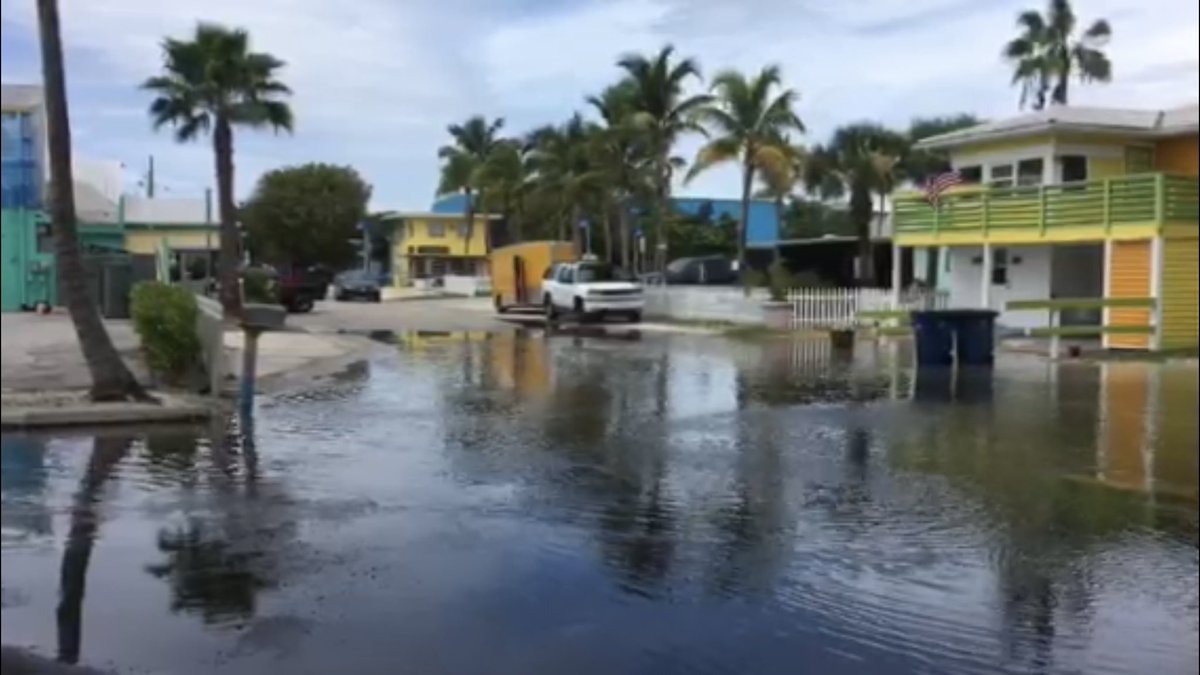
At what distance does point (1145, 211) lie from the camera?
23.4 m

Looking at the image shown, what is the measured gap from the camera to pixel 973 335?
63.5 ft

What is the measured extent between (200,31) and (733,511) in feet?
15.6

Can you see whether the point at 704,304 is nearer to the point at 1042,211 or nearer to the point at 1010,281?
the point at 1010,281

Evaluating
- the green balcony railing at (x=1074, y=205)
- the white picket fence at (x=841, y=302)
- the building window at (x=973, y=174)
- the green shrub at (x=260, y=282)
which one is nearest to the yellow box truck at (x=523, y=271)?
the white picket fence at (x=841, y=302)

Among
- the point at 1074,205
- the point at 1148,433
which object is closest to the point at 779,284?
the point at 1074,205

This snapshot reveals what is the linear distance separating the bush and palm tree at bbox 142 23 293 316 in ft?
15.0

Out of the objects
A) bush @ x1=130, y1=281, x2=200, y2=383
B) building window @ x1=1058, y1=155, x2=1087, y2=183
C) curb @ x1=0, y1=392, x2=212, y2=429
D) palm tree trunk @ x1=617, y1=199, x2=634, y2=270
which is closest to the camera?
curb @ x1=0, y1=392, x2=212, y2=429

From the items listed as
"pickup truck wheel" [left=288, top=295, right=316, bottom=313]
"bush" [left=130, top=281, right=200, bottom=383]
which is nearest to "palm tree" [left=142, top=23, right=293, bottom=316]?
"bush" [left=130, top=281, right=200, bottom=383]

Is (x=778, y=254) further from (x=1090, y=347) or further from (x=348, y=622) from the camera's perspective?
(x=348, y=622)

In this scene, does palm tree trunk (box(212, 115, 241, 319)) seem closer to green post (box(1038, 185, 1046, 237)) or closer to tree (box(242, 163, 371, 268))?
tree (box(242, 163, 371, 268))

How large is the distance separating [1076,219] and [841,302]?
18.8ft

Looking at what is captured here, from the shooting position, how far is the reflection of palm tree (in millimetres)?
3865

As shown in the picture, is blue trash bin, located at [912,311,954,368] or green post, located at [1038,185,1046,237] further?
green post, located at [1038,185,1046,237]

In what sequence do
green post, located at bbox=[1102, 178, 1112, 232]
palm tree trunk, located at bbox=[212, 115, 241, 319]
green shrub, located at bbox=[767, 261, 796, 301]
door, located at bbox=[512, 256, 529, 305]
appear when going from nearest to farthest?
1. palm tree trunk, located at bbox=[212, 115, 241, 319]
2. green post, located at bbox=[1102, 178, 1112, 232]
3. green shrub, located at bbox=[767, 261, 796, 301]
4. door, located at bbox=[512, 256, 529, 305]
